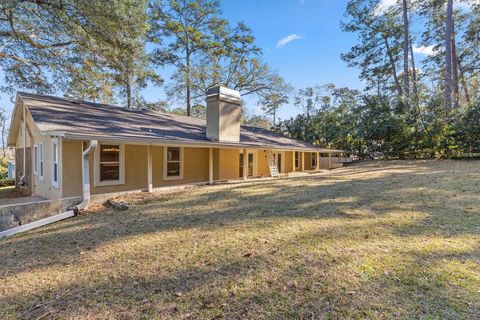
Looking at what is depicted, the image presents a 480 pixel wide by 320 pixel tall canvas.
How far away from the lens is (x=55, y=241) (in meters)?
→ 4.50

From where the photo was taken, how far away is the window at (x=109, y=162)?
8430mm

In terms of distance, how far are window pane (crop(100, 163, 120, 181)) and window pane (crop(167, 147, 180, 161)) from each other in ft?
6.78

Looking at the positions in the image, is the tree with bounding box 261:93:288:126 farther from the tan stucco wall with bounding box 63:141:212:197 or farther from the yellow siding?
the tan stucco wall with bounding box 63:141:212:197

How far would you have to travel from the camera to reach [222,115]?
1191 centimetres

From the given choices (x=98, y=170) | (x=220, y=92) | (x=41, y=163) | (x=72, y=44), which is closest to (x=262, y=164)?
(x=220, y=92)

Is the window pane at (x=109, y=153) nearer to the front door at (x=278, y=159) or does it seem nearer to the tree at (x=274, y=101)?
the front door at (x=278, y=159)

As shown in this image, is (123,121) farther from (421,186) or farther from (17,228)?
(421,186)

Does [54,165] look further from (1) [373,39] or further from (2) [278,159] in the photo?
(1) [373,39]

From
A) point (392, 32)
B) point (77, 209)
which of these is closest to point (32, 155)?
point (77, 209)

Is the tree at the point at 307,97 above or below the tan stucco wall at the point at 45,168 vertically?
above

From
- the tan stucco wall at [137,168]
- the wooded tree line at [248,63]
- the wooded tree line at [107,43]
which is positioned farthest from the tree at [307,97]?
the tan stucco wall at [137,168]

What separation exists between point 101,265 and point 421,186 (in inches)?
351

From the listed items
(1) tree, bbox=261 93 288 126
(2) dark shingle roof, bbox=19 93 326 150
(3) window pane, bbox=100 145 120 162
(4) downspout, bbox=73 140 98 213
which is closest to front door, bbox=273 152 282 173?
(2) dark shingle roof, bbox=19 93 326 150

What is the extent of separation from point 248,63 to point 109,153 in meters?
20.4
